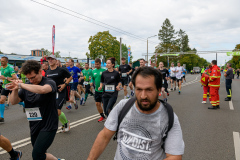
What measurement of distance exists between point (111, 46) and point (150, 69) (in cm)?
5044

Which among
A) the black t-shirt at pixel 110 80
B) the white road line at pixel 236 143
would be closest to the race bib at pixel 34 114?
the black t-shirt at pixel 110 80

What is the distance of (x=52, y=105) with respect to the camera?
115 inches

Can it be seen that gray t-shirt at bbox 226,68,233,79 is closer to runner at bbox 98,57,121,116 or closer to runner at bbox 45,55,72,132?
runner at bbox 98,57,121,116

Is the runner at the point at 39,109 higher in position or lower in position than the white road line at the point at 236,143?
higher

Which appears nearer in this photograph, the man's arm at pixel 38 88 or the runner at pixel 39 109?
the man's arm at pixel 38 88

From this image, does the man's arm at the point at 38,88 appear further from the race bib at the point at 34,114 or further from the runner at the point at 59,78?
the runner at the point at 59,78

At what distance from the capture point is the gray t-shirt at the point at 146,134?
1550 mm

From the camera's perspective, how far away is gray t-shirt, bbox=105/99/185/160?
5.08ft

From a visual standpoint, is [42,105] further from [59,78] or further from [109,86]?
[109,86]

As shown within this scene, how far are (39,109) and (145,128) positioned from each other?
1775 mm

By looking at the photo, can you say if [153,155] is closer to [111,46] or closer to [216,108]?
[216,108]

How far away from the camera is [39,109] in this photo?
2781 mm

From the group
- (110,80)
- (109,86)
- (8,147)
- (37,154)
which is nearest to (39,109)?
(37,154)

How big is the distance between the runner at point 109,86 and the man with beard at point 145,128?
13.2 feet
